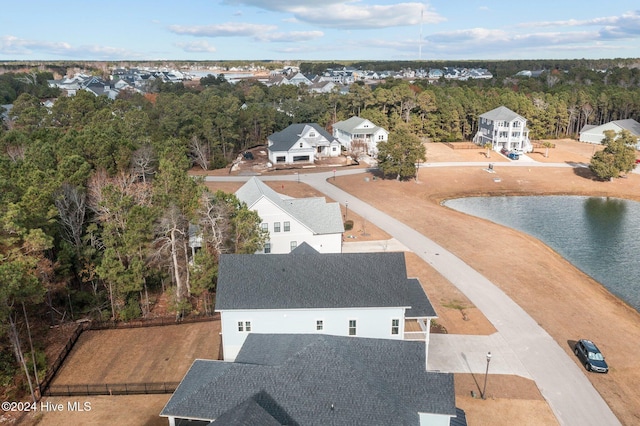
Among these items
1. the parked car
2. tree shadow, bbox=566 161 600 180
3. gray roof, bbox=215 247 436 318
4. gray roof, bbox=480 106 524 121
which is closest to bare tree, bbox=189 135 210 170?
gray roof, bbox=215 247 436 318

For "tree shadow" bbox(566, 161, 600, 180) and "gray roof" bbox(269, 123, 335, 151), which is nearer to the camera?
"tree shadow" bbox(566, 161, 600, 180)

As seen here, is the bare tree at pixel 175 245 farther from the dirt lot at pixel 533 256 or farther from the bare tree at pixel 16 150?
the bare tree at pixel 16 150

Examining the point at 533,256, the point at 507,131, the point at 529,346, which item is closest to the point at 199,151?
the point at 533,256

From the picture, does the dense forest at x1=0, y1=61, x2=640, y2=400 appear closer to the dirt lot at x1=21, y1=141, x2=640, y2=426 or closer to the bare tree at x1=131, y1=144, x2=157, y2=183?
the bare tree at x1=131, y1=144, x2=157, y2=183

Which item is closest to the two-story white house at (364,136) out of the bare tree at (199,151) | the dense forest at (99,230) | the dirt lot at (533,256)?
the dirt lot at (533,256)

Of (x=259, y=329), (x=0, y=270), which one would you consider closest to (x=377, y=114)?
(x=259, y=329)

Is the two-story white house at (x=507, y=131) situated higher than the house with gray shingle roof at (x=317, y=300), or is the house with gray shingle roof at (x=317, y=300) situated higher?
the two-story white house at (x=507, y=131)

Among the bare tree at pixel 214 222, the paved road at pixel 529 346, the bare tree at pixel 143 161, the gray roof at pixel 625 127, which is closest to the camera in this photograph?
the paved road at pixel 529 346

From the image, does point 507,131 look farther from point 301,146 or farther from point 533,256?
point 533,256
